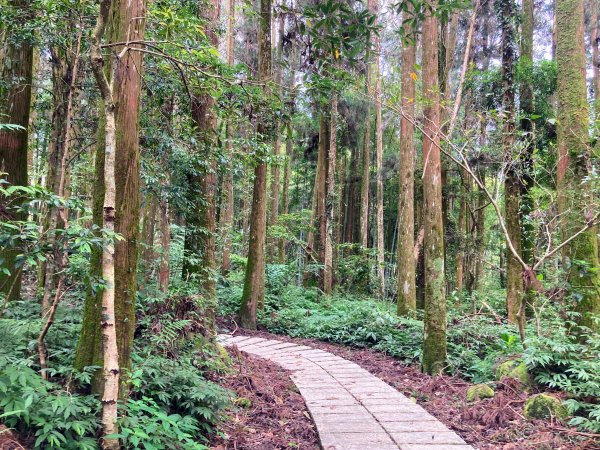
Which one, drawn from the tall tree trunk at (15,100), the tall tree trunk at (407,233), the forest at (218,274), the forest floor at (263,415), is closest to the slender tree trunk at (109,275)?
the forest at (218,274)

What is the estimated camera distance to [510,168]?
6.10 metres

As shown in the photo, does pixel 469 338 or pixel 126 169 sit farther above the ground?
pixel 126 169

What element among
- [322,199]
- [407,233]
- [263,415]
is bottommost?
[263,415]

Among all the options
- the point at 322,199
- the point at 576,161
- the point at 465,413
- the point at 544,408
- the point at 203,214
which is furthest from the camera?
the point at 322,199

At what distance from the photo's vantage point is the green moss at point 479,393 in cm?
468

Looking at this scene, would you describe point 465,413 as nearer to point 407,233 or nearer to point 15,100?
point 407,233

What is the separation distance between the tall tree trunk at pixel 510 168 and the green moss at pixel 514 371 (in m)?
0.60

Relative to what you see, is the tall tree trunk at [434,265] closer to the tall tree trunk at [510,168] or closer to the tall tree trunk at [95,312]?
the tall tree trunk at [510,168]

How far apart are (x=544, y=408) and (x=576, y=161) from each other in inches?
124

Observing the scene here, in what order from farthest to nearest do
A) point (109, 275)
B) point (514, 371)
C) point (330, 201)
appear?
point (330, 201)
point (514, 371)
point (109, 275)

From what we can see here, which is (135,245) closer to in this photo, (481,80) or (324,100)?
(324,100)

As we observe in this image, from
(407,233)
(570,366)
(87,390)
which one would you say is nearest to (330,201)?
(407,233)

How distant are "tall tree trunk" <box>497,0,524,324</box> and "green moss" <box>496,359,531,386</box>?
60 cm

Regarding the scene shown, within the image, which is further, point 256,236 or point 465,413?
point 256,236
